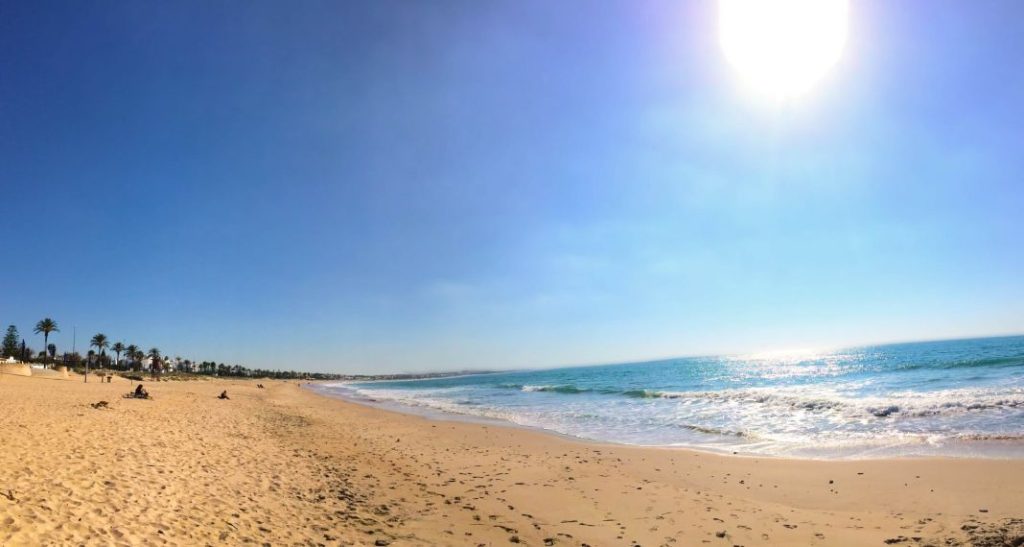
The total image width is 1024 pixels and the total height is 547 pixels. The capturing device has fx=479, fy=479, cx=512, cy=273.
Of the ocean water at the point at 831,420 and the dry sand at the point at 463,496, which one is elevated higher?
the dry sand at the point at 463,496

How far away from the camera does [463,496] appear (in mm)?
10531

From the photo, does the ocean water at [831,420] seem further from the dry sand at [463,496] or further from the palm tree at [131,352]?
the palm tree at [131,352]

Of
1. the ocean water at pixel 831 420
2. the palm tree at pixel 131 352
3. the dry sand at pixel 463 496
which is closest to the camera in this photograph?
the dry sand at pixel 463 496

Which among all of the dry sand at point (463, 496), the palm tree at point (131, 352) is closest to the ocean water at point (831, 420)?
the dry sand at point (463, 496)

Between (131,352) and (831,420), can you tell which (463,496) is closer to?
(831,420)

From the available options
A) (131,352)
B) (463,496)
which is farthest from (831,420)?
(131,352)

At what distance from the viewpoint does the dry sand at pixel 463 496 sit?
729cm

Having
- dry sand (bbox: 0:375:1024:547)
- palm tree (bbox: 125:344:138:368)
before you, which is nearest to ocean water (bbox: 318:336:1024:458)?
dry sand (bbox: 0:375:1024:547)

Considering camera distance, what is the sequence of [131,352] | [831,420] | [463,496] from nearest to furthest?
[463,496] → [831,420] → [131,352]

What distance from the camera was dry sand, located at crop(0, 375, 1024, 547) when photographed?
729cm

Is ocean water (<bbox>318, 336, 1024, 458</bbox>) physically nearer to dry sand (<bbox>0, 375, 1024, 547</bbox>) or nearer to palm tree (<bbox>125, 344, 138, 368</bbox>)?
dry sand (<bbox>0, 375, 1024, 547</bbox>)

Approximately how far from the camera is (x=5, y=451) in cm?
988

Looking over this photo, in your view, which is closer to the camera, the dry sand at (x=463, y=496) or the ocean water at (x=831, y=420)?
the dry sand at (x=463, y=496)

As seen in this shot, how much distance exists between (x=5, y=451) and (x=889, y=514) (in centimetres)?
1700
